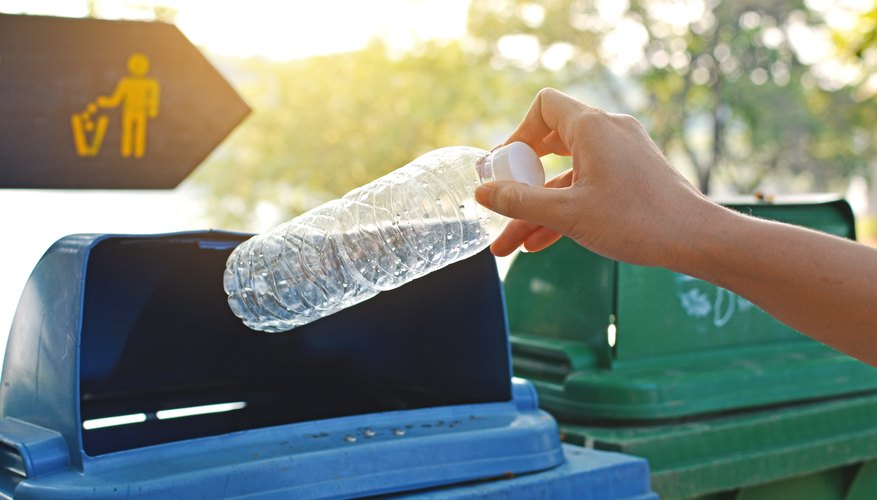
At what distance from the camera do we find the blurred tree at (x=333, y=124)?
13.2 m

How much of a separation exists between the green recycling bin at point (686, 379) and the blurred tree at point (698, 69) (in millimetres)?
12701

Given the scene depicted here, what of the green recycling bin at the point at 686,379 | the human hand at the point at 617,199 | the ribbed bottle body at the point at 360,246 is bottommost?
the green recycling bin at the point at 686,379

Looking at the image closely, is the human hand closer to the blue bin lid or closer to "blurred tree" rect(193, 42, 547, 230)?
the blue bin lid

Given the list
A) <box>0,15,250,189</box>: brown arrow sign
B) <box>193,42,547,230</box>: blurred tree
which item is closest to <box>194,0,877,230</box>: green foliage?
<box>193,42,547,230</box>: blurred tree

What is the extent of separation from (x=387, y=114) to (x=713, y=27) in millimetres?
6180

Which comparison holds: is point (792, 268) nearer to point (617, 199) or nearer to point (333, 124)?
point (617, 199)

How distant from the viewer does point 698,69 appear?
16016 mm

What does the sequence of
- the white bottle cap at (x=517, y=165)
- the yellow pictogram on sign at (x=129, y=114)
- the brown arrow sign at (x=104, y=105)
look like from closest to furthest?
the white bottle cap at (x=517, y=165), the brown arrow sign at (x=104, y=105), the yellow pictogram on sign at (x=129, y=114)

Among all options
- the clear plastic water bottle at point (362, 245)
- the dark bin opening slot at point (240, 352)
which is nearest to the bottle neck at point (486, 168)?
the clear plastic water bottle at point (362, 245)

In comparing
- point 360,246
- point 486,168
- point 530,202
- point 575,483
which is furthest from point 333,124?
point 530,202

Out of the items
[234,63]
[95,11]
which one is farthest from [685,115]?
[95,11]

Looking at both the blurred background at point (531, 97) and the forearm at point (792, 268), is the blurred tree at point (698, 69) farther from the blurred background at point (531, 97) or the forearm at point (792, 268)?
the forearm at point (792, 268)

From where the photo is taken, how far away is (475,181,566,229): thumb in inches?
54.7

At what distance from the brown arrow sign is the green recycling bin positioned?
114 cm
